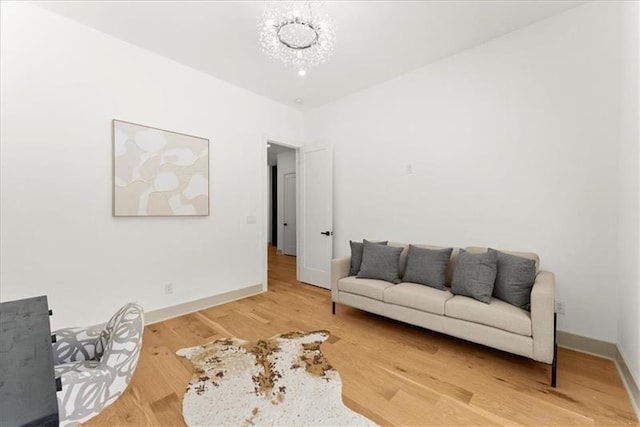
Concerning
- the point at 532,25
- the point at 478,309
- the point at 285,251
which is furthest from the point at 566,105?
the point at 285,251

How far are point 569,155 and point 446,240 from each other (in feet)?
4.46

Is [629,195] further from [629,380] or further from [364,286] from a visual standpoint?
[364,286]

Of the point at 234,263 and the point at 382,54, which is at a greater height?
the point at 382,54

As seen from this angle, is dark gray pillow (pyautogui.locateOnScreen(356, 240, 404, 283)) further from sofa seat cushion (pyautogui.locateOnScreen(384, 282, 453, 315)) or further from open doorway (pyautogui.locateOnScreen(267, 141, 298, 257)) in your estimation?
open doorway (pyautogui.locateOnScreen(267, 141, 298, 257))

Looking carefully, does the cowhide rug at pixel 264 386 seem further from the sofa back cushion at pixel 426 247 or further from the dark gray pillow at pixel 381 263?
the sofa back cushion at pixel 426 247

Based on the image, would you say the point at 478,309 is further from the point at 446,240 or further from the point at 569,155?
the point at 569,155

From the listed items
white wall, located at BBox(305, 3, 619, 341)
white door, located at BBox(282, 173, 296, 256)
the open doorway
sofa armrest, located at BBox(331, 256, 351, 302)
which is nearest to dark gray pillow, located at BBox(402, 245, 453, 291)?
white wall, located at BBox(305, 3, 619, 341)

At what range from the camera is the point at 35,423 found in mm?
631

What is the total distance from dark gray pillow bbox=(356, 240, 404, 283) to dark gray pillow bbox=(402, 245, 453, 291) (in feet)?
0.43

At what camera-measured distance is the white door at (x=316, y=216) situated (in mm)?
4340

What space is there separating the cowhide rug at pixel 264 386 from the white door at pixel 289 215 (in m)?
5.01

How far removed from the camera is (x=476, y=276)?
2475 mm

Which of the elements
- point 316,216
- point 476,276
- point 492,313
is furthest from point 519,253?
point 316,216

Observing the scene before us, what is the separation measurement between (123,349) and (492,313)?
245 cm
